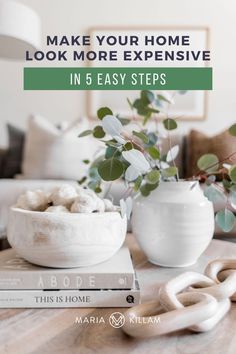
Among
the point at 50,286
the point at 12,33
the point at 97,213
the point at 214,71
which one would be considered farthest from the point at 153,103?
the point at 12,33

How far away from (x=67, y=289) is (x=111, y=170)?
0.50ft

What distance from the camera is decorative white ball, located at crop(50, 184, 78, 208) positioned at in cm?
47

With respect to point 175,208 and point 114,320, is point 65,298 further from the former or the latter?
point 175,208

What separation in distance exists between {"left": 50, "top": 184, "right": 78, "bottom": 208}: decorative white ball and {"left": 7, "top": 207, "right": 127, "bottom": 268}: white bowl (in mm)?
43

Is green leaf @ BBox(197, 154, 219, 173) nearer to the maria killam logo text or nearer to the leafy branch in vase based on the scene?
the leafy branch in vase

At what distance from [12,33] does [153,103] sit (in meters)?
0.49

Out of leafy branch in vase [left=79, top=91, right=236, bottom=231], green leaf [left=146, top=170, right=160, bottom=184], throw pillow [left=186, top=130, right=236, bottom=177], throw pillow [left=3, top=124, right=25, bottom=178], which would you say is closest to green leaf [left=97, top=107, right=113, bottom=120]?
leafy branch in vase [left=79, top=91, right=236, bottom=231]

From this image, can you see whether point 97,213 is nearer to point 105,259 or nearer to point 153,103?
point 105,259

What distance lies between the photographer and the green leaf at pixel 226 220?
504 millimetres

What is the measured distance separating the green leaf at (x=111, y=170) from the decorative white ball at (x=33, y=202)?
10cm

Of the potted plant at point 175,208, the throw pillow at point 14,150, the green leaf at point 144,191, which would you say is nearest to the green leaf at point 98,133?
the potted plant at point 175,208

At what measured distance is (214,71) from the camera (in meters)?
0.58

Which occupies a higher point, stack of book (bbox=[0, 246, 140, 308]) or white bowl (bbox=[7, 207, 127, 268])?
white bowl (bbox=[7, 207, 127, 268])

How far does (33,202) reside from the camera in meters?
0.47
